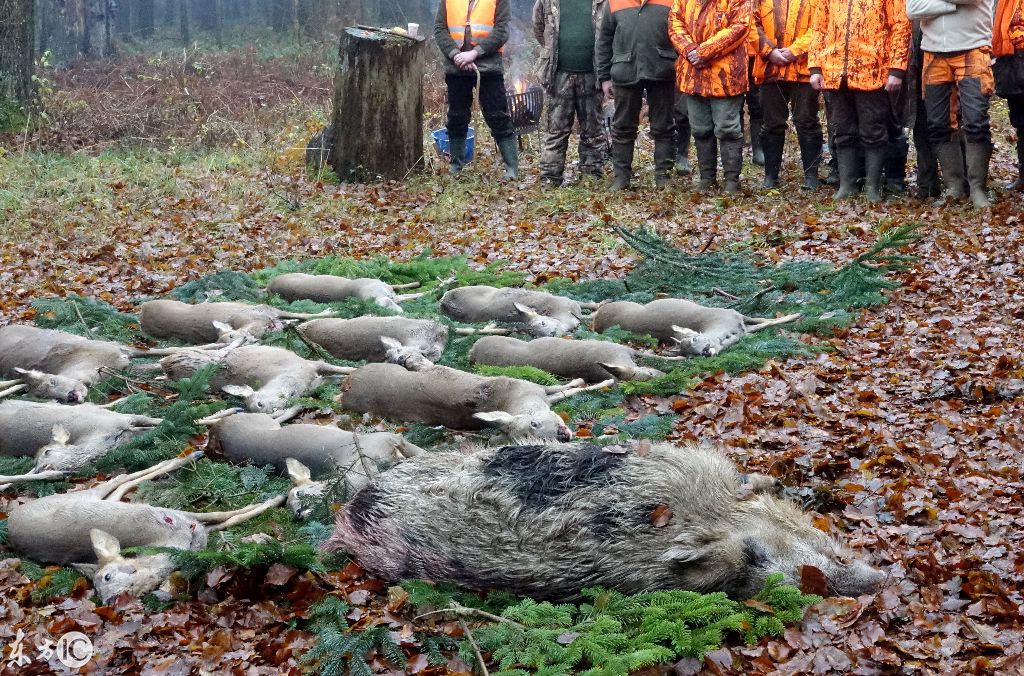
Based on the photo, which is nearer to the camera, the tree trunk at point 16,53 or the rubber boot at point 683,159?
the rubber boot at point 683,159

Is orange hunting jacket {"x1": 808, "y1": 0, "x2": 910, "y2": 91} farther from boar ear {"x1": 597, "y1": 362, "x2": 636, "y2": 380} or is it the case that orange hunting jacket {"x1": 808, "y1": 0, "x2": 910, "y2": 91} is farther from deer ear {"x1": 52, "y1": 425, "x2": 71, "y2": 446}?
deer ear {"x1": 52, "y1": 425, "x2": 71, "y2": 446}

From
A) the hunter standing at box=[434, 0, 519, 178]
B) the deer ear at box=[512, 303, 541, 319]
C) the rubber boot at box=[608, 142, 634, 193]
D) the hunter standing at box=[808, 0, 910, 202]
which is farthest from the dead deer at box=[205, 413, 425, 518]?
the hunter standing at box=[434, 0, 519, 178]

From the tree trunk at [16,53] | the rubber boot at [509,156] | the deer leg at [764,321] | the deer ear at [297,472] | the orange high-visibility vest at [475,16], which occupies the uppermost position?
the orange high-visibility vest at [475,16]

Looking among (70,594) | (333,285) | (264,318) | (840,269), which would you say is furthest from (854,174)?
(70,594)

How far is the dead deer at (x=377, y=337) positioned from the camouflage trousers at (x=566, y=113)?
6.87 meters

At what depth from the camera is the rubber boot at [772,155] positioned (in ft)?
43.3

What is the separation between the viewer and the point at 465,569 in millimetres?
4602

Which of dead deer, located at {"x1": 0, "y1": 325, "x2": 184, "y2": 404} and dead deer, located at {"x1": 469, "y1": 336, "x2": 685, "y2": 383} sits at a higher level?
dead deer, located at {"x1": 469, "y1": 336, "x2": 685, "y2": 383}

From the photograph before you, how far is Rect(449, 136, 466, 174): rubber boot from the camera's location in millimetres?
15359

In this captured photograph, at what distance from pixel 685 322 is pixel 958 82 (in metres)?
4.86

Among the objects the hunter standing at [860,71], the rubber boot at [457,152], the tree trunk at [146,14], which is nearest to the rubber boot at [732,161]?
the hunter standing at [860,71]

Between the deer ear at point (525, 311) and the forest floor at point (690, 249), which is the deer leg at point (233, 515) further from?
the deer ear at point (525, 311)

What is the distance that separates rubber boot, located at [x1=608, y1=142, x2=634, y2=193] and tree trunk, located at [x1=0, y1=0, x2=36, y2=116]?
1056 centimetres

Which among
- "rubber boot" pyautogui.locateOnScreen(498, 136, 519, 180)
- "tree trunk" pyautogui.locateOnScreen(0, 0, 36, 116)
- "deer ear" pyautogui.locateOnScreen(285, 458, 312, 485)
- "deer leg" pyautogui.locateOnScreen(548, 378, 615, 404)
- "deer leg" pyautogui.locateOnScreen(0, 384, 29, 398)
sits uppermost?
"tree trunk" pyautogui.locateOnScreen(0, 0, 36, 116)
